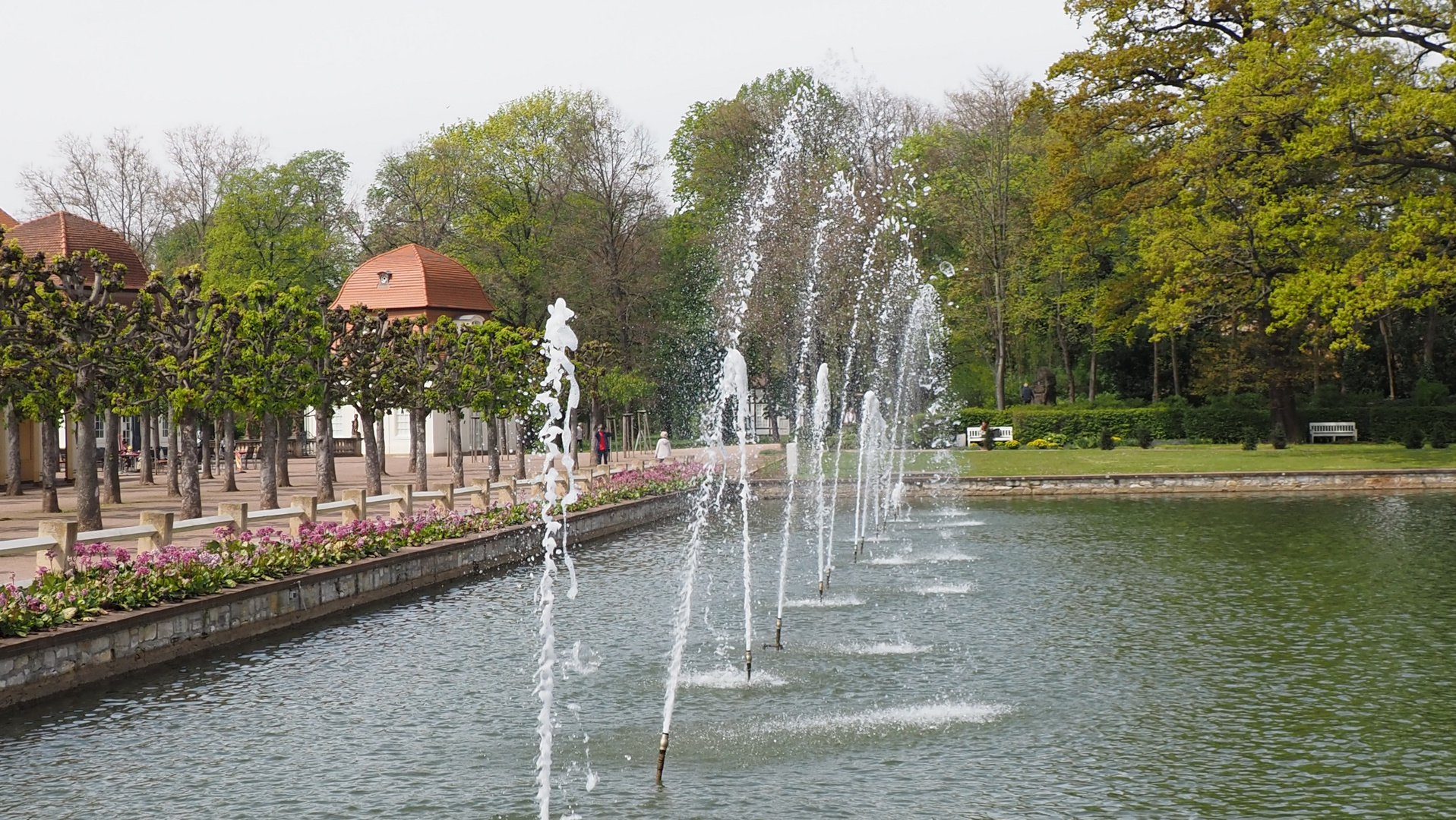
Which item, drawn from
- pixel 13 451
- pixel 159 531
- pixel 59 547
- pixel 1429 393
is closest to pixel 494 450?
pixel 13 451

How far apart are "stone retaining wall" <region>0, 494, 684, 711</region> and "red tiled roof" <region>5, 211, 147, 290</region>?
24.3m

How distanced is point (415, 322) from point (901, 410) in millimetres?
20468

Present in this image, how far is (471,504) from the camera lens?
907 inches

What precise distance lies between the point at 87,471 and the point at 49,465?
26.0 ft

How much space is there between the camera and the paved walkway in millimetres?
21422

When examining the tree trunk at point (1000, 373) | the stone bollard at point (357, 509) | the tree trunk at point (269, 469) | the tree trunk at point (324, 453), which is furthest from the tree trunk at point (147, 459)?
the tree trunk at point (1000, 373)

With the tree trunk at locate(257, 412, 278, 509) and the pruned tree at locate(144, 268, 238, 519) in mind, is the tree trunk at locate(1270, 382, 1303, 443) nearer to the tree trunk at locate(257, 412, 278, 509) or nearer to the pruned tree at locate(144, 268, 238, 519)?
the tree trunk at locate(257, 412, 278, 509)

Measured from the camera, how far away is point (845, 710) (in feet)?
34.3

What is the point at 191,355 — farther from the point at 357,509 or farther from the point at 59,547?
the point at 59,547

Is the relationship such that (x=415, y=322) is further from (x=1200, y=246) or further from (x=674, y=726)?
(x=674, y=726)

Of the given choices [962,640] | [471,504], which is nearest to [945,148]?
[471,504]

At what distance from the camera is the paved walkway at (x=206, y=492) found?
2142 cm

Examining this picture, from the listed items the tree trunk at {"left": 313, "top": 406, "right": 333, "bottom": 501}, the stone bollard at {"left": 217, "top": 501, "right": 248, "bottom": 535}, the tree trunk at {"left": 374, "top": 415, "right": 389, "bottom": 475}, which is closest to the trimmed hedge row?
the tree trunk at {"left": 374, "top": 415, "right": 389, "bottom": 475}

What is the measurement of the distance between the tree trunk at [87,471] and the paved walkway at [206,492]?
133cm
